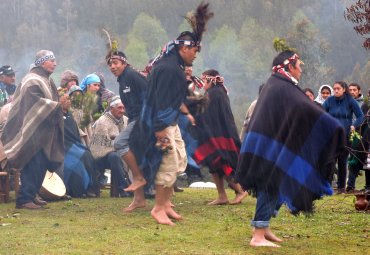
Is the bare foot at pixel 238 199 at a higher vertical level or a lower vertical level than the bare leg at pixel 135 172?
lower

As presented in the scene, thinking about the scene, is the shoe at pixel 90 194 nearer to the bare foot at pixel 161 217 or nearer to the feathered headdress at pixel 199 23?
the bare foot at pixel 161 217

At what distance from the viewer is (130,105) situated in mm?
9766

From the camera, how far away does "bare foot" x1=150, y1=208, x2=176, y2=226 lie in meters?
8.62

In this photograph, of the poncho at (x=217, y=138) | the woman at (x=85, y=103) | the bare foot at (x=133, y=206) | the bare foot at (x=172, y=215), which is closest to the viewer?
the bare foot at (x=172, y=215)

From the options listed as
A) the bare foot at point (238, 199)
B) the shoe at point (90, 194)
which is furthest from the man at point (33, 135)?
the bare foot at point (238, 199)

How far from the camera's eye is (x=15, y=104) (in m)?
10.7

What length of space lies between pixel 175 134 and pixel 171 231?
132 centimetres

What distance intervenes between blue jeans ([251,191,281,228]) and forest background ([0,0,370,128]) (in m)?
29.6

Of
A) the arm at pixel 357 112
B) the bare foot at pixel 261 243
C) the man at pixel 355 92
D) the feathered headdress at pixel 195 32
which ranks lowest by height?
the bare foot at pixel 261 243

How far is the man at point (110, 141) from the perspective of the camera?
1261 cm

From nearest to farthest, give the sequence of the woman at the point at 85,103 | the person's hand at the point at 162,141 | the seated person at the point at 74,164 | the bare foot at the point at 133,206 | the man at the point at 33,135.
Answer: the person's hand at the point at 162,141 → the bare foot at the point at 133,206 → the man at the point at 33,135 → the woman at the point at 85,103 → the seated person at the point at 74,164

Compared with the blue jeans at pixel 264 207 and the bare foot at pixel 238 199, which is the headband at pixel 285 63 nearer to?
the blue jeans at pixel 264 207

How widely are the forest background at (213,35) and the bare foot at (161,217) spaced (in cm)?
2822

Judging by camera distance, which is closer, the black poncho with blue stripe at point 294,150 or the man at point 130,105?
the black poncho with blue stripe at point 294,150
